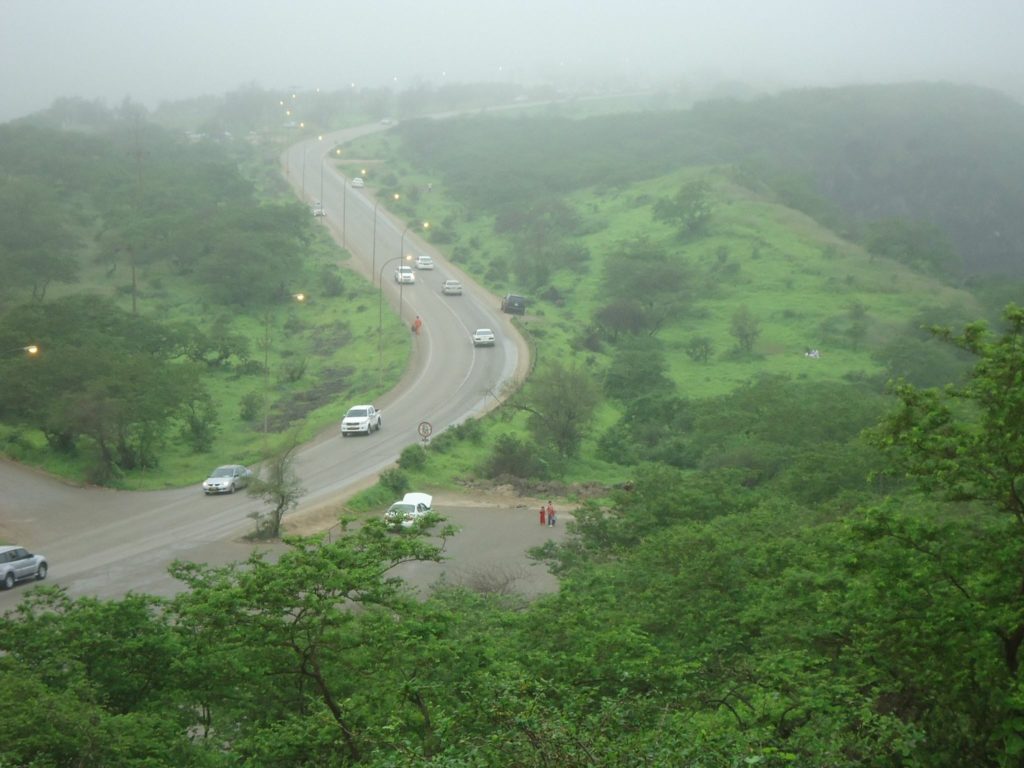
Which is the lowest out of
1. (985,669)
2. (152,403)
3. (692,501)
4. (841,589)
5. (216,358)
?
(216,358)

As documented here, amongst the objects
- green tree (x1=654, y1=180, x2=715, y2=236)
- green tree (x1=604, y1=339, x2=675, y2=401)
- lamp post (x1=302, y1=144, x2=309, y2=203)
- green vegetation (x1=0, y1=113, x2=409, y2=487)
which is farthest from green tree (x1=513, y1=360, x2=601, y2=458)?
lamp post (x1=302, y1=144, x2=309, y2=203)

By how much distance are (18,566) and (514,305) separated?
158ft

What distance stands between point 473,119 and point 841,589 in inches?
5673

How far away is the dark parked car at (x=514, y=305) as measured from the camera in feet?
242

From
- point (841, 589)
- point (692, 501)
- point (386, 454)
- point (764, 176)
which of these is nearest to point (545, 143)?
point (764, 176)

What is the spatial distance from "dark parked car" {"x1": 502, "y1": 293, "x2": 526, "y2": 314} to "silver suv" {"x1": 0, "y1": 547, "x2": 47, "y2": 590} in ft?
153

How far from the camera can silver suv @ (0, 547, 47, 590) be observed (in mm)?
28203

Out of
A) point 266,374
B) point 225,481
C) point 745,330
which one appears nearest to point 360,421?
point 225,481

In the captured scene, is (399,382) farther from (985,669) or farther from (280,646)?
(985,669)

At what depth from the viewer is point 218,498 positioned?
3966cm

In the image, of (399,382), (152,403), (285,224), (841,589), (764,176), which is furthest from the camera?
(764,176)

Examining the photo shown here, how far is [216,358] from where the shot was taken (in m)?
63.4

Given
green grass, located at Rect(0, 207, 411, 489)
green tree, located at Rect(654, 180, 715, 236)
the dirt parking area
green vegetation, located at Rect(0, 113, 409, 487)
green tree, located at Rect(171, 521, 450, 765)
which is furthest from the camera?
green tree, located at Rect(654, 180, 715, 236)

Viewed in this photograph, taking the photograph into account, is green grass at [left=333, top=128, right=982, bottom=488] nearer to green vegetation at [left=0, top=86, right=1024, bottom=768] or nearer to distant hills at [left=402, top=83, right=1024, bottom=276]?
green vegetation at [left=0, top=86, right=1024, bottom=768]
